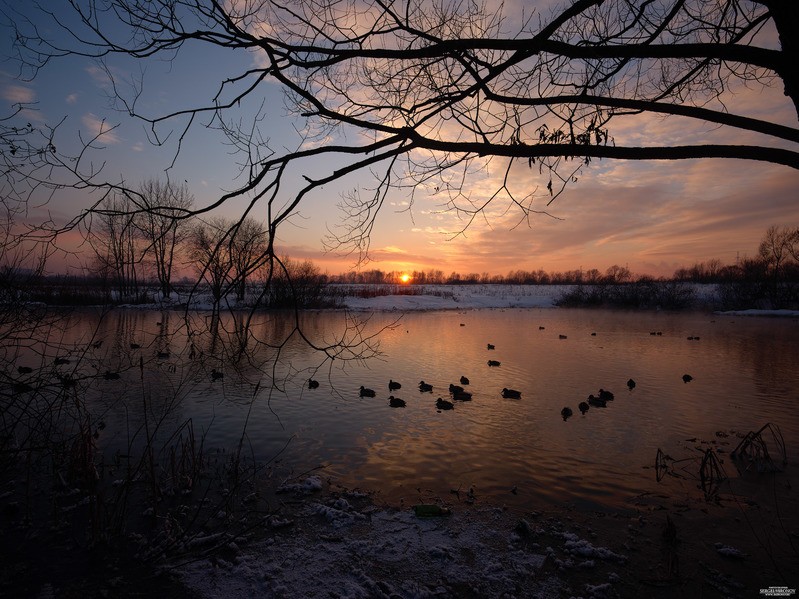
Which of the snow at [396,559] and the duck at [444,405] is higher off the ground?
the duck at [444,405]

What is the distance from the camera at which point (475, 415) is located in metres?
10.0

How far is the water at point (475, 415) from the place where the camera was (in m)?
6.72

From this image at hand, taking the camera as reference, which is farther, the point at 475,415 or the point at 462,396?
the point at 462,396

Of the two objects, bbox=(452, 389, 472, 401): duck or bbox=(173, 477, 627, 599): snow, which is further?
bbox=(452, 389, 472, 401): duck

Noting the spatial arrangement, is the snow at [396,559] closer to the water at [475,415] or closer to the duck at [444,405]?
the water at [475,415]

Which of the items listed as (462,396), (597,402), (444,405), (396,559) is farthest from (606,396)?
(396,559)

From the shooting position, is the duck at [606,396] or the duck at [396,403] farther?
the duck at [606,396]

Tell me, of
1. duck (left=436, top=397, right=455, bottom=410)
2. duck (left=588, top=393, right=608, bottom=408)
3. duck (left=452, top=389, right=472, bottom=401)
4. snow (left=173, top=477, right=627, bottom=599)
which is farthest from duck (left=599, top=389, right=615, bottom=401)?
snow (left=173, top=477, right=627, bottom=599)

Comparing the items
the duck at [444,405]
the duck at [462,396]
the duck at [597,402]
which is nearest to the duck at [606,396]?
the duck at [597,402]

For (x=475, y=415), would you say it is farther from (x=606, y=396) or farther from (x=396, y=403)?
(x=606, y=396)

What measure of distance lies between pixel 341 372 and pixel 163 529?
31.6 ft

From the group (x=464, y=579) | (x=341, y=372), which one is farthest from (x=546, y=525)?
(x=341, y=372)

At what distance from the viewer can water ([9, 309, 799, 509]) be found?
6.72m

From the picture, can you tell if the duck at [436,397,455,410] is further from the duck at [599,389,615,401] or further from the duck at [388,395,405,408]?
the duck at [599,389,615,401]
